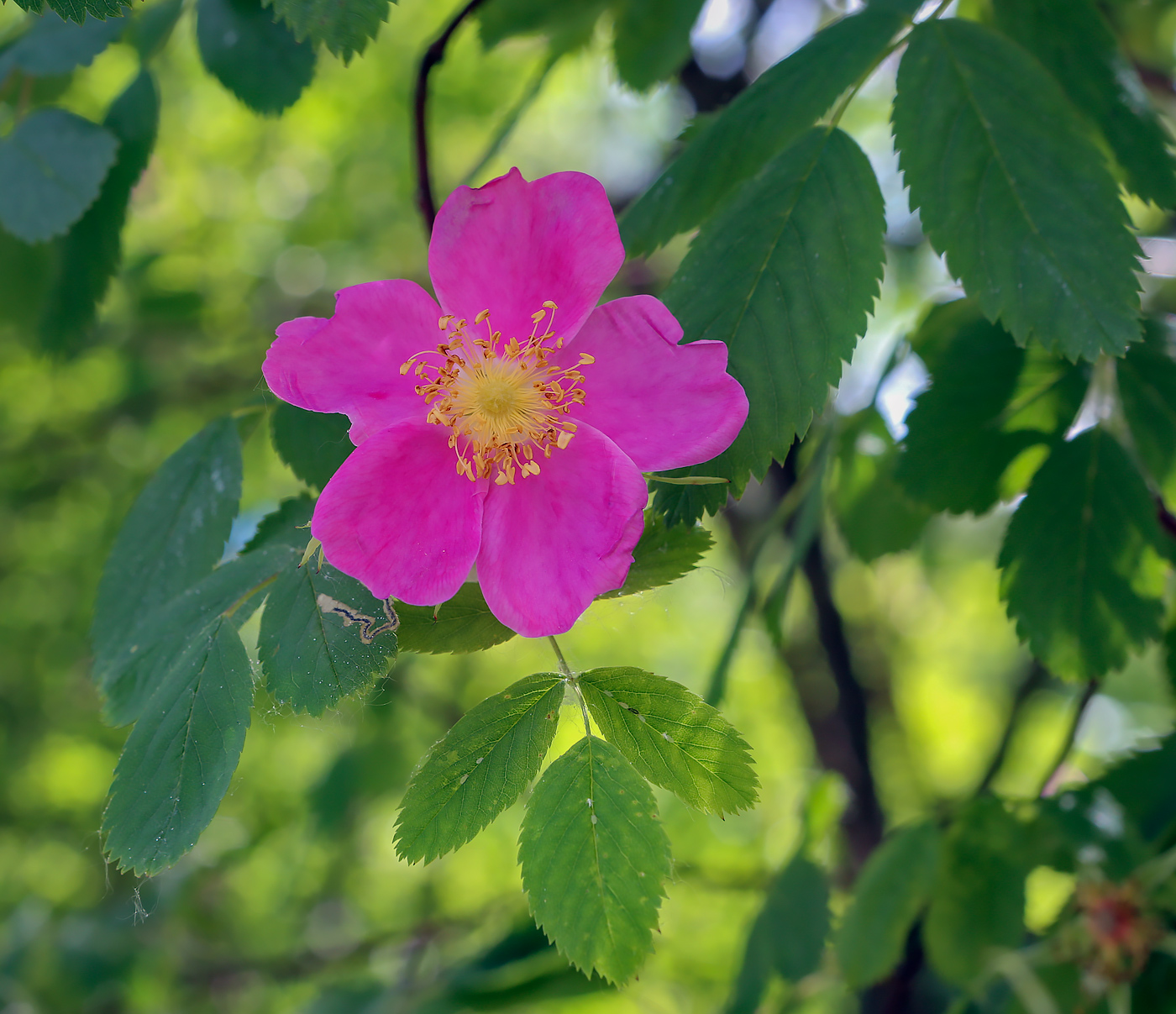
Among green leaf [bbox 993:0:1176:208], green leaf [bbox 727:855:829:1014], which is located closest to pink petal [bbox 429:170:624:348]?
green leaf [bbox 993:0:1176:208]

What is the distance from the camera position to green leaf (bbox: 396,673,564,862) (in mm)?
654

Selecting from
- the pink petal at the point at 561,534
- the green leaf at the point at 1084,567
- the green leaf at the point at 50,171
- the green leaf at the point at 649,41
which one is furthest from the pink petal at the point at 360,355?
the green leaf at the point at 649,41

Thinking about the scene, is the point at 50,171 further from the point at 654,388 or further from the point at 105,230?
the point at 654,388

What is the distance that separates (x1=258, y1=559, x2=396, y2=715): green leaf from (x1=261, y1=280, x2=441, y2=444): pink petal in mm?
121

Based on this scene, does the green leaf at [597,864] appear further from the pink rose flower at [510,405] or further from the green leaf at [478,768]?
the pink rose flower at [510,405]

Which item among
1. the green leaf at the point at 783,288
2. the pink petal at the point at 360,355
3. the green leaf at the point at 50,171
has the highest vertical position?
the green leaf at the point at 783,288

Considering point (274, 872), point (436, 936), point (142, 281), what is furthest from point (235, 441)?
point (274, 872)

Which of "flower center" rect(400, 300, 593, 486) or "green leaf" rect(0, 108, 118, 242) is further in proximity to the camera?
"green leaf" rect(0, 108, 118, 242)

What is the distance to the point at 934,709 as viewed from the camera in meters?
5.75

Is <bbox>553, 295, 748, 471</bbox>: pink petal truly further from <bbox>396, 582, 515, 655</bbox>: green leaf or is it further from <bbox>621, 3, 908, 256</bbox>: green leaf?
Answer: <bbox>621, 3, 908, 256</bbox>: green leaf

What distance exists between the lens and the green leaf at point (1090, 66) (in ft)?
3.25

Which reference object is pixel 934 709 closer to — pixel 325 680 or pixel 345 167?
pixel 345 167

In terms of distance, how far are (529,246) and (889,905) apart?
1089mm

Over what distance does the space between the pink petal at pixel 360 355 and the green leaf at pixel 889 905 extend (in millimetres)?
1023
